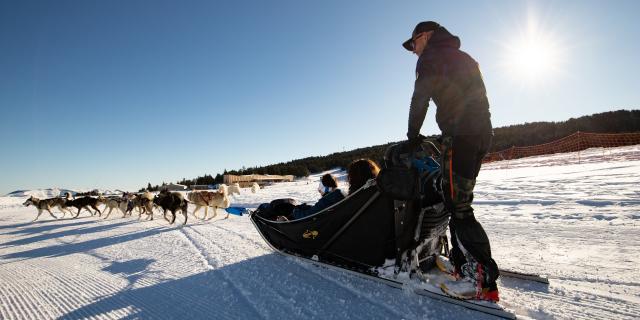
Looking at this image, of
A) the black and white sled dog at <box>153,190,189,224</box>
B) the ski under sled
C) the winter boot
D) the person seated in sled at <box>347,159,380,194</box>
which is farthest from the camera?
the black and white sled dog at <box>153,190,189,224</box>

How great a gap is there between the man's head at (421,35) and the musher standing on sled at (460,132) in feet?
0.31

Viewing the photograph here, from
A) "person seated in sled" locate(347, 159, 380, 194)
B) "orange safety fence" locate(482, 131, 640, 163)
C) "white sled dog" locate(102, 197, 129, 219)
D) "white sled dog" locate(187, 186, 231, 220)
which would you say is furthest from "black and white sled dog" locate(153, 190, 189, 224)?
"orange safety fence" locate(482, 131, 640, 163)

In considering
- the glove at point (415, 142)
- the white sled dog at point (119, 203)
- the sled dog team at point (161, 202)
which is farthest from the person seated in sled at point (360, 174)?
the white sled dog at point (119, 203)

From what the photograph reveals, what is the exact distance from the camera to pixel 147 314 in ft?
7.55

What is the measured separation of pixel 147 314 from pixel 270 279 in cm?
100

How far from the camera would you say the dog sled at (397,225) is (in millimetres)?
2293

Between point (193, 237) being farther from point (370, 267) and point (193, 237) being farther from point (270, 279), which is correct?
point (370, 267)

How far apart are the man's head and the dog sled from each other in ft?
2.37

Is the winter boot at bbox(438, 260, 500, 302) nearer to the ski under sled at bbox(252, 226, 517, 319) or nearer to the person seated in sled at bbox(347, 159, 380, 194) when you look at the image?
the ski under sled at bbox(252, 226, 517, 319)

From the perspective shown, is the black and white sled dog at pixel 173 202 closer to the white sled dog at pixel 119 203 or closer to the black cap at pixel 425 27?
the white sled dog at pixel 119 203

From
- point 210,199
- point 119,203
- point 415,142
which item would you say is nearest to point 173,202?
point 210,199

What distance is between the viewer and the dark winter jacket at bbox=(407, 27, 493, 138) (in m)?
2.19

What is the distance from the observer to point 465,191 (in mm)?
2125

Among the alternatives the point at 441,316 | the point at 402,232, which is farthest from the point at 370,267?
the point at 441,316
